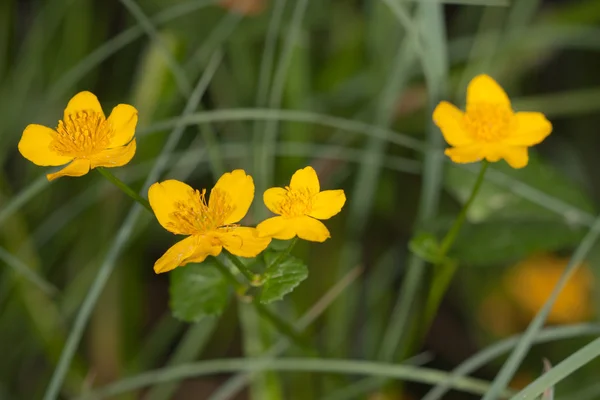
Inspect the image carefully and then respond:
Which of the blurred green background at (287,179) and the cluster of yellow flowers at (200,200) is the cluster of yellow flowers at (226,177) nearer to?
the cluster of yellow flowers at (200,200)

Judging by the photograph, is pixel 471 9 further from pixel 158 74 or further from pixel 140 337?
pixel 140 337

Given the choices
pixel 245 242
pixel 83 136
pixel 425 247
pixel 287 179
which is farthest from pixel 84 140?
pixel 287 179

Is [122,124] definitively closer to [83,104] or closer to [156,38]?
[83,104]

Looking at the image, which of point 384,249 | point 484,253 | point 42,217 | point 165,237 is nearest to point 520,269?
point 384,249

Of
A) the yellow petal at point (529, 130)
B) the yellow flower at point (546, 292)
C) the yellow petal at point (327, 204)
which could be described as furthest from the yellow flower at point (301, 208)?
the yellow flower at point (546, 292)

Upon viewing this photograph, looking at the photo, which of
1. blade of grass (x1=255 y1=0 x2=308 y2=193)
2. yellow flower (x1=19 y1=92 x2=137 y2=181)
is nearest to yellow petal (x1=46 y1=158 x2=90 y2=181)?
yellow flower (x1=19 y1=92 x2=137 y2=181)

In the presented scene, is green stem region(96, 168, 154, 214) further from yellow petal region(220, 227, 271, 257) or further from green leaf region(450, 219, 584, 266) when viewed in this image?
green leaf region(450, 219, 584, 266)
